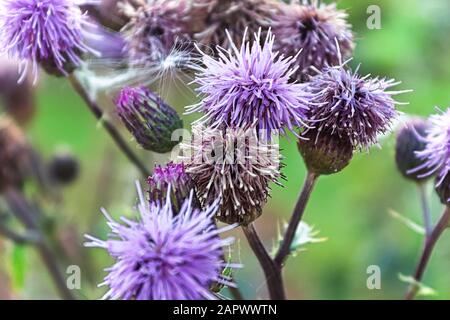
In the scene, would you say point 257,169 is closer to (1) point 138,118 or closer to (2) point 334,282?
(1) point 138,118

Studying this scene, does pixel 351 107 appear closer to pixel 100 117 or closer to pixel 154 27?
pixel 154 27

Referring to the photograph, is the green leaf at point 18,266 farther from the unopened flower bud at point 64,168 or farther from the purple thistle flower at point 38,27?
the purple thistle flower at point 38,27

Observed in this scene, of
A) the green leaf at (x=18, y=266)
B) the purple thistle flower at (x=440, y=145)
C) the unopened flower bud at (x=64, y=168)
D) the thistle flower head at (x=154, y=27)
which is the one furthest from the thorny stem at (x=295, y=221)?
the unopened flower bud at (x=64, y=168)

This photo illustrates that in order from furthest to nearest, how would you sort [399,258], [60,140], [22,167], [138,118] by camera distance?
[60,140], [399,258], [22,167], [138,118]

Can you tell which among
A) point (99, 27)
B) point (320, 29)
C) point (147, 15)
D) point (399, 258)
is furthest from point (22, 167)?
point (399, 258)

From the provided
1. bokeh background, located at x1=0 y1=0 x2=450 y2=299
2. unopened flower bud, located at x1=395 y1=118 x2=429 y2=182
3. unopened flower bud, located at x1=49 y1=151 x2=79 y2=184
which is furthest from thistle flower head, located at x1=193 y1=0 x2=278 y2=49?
unopened flower bud, located at x1=49 y1=151 x2=79 y2=184
